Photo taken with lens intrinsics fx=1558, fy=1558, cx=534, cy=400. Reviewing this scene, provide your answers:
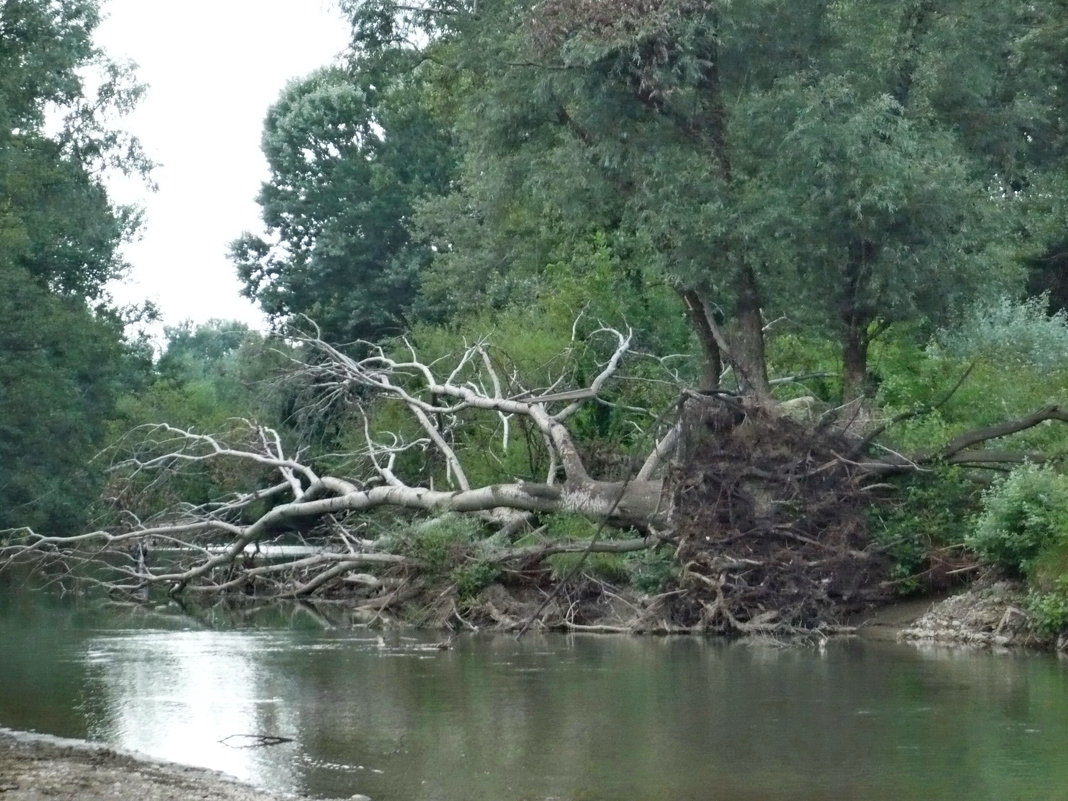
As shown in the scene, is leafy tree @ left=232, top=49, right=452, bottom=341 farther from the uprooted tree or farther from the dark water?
the dark water

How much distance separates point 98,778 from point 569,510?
10.5 metres

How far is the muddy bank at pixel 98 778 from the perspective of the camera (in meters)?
9.90

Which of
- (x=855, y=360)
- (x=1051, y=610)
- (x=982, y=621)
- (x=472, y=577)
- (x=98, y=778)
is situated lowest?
(x=98, y=778)

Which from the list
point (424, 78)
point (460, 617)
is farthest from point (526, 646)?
point (424, 78)

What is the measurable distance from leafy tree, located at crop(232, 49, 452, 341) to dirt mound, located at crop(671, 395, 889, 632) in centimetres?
2855

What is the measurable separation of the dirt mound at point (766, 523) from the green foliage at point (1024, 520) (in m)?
1.56

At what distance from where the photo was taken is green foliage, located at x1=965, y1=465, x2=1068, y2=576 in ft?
58.4

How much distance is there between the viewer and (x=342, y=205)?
165 ft

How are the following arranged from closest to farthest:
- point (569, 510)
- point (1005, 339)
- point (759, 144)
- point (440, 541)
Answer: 1. point (569, 510)
2. point (440, 541)
3. point (759, 144)
4. point (1005, 339)

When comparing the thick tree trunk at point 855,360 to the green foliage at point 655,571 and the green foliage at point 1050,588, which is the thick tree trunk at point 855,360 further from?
the green foliage at point 1050,588

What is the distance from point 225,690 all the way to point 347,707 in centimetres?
194

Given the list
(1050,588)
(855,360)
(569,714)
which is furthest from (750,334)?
(569,714)

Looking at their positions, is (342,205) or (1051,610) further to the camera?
(342,205)

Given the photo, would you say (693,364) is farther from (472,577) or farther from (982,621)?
(982,621)
